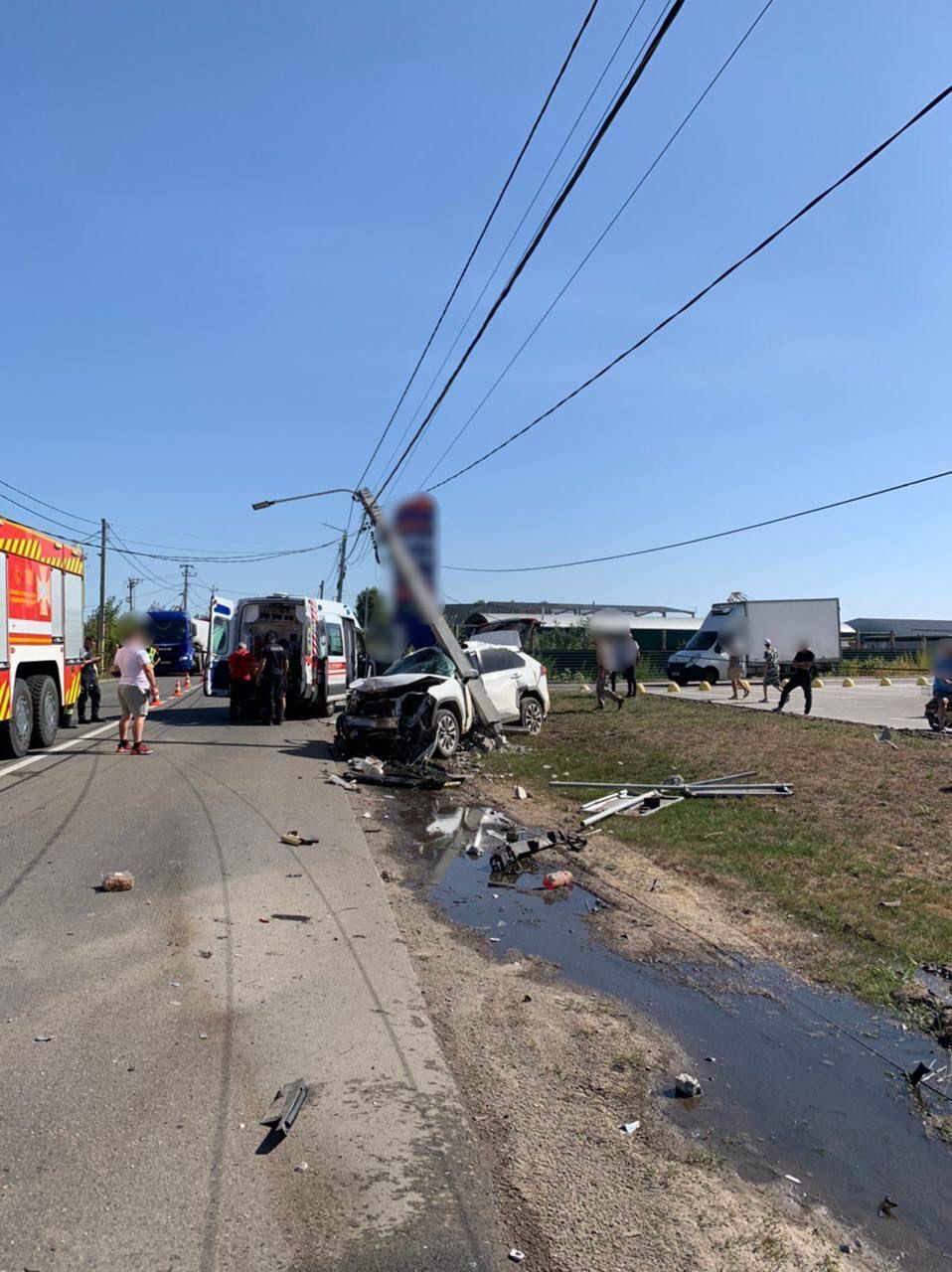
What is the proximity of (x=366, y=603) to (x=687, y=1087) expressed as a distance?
61999mm

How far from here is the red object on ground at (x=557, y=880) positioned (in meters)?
8.27

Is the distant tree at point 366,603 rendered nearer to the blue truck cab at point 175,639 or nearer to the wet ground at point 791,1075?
the blue truck cab at point 175,639

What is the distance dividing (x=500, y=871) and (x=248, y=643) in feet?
47.9

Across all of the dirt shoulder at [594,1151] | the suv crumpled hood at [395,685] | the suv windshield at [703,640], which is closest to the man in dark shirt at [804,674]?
the suv crumpled hood at [395,685]

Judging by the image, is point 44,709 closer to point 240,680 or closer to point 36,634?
point 36,634

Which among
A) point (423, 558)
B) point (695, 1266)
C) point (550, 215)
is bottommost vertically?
point (695, 1266)

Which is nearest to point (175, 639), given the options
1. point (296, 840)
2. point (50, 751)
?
point (50, 751)

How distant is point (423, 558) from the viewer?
26453 millimetres

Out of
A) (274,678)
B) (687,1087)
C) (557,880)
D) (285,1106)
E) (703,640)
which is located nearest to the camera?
(285,1106)

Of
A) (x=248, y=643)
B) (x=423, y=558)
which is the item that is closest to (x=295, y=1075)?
(x=248, y=643)

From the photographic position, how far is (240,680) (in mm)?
20719

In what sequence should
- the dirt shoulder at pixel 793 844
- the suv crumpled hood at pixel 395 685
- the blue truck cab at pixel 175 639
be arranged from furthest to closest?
1. the blue truck cab at pixel 175 639
2. the suv crumpled hood at pixel 395 685
3. the dirt shoulder at pixel 793 844

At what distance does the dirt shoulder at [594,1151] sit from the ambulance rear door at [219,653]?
17.0 metres

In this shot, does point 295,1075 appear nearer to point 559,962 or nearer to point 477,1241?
point 477,1241
